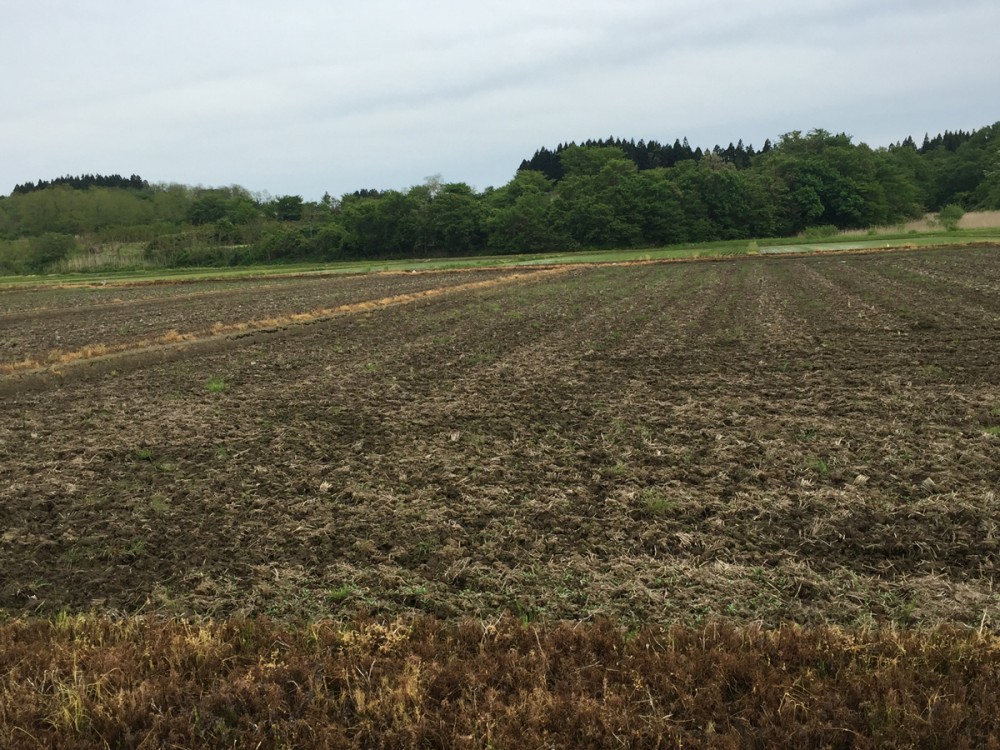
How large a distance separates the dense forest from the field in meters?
76.7

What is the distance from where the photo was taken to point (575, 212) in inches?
3519

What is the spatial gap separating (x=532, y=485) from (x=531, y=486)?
0.03 metres

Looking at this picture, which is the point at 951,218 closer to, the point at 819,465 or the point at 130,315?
the point at 130,315

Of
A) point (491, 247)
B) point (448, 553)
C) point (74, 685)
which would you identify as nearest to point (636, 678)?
point (448, 553)

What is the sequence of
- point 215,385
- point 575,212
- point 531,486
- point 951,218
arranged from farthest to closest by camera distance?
point 575,212, point 951,218, point 215,385, point 531,486

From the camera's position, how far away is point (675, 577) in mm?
4676

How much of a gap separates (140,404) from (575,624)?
977 cm

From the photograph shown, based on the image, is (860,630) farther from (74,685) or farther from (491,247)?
(491,247)

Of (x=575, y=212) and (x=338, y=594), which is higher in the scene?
(x=575, y=212)

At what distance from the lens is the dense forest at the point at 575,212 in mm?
88250

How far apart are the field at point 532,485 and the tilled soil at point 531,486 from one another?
4 centimetres

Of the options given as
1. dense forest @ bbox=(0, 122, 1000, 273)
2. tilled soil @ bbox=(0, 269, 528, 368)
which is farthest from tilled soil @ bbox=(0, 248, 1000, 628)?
dense forest @ bbox=(0, 122, 1000, 273)

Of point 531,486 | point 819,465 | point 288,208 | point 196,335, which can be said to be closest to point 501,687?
point 531,486

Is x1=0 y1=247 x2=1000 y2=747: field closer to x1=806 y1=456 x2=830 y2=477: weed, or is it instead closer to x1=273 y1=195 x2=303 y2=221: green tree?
x1=806 y1=456 x2=830 y2=477: weed
